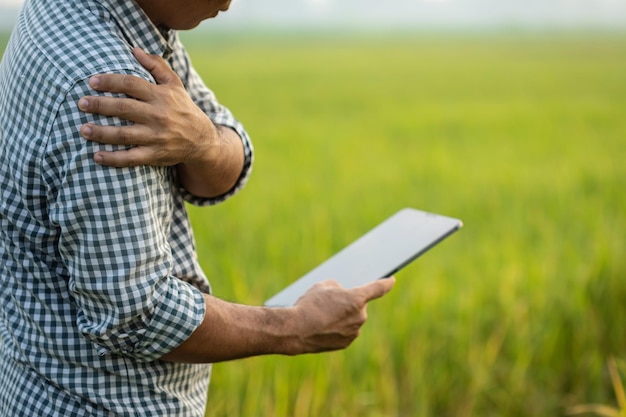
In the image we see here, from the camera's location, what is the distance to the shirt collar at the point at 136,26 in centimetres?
108

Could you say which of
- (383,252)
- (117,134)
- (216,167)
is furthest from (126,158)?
(383,252)

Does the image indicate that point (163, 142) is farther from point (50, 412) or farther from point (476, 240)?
point (476, 240)

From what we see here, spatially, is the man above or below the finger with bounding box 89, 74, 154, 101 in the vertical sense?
below

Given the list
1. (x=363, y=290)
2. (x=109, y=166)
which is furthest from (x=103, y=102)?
(x=363, y=290)

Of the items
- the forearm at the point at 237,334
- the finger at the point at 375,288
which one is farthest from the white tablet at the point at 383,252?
the forearm at the point at 237,334

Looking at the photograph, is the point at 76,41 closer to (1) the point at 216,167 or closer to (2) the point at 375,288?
(1) the point at 216,167

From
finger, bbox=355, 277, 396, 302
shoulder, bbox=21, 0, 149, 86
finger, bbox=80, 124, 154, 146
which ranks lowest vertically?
finger, bbox=355, 277, 396, 302

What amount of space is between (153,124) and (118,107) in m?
0.05

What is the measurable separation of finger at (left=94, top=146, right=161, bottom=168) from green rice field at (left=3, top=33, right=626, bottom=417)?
125 cm

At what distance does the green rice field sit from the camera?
252 cm

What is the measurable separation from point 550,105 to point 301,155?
4.11 meters

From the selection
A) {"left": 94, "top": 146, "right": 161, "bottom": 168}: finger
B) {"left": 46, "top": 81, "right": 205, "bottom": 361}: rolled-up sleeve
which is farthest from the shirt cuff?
{"left": 94, "top": 146, "right": 161, "bottom": 168}: finger

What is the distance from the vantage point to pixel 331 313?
1.26 meters

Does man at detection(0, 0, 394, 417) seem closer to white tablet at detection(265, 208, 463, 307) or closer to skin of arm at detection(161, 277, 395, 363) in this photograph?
skin of arm at detection(161, 277, 395, 363)
